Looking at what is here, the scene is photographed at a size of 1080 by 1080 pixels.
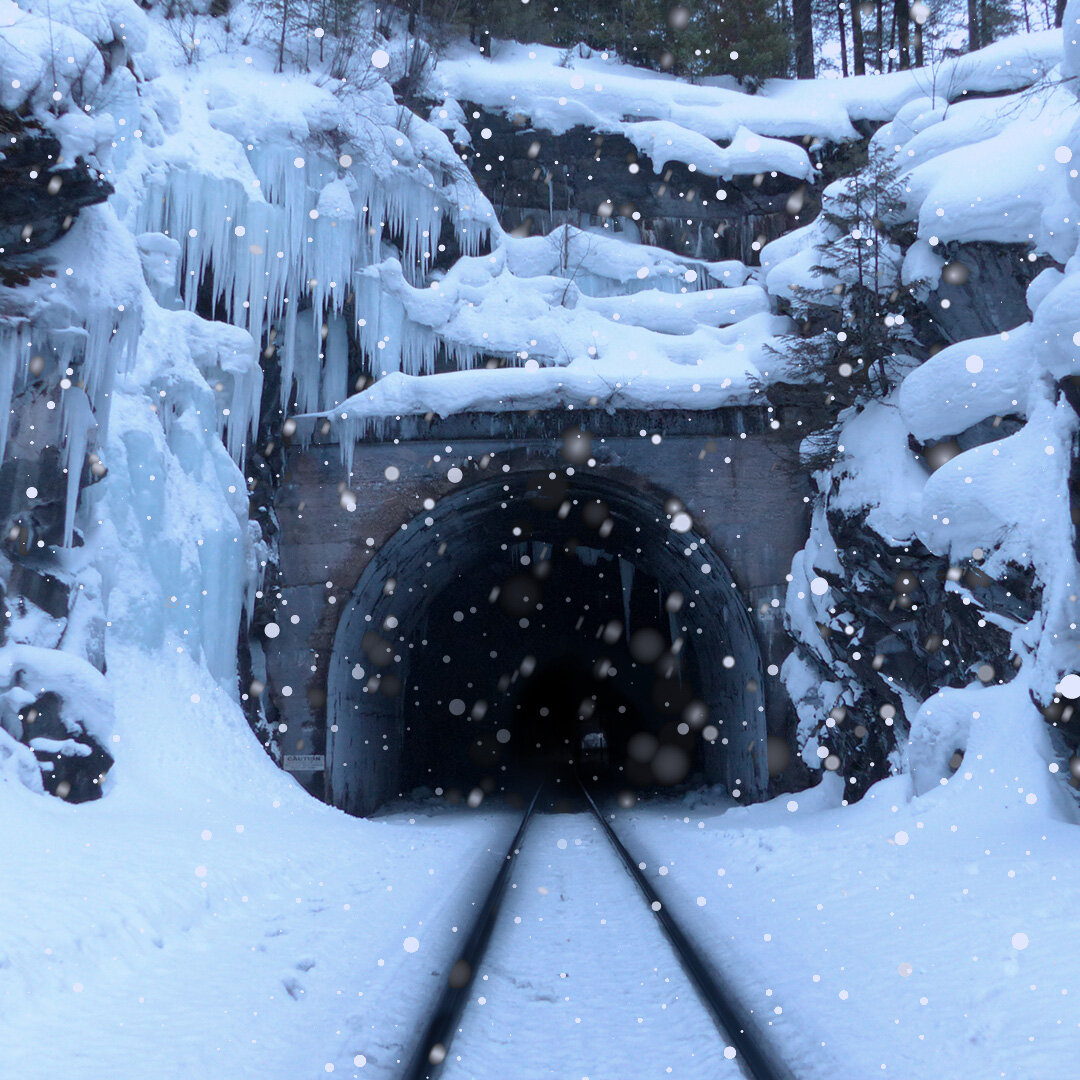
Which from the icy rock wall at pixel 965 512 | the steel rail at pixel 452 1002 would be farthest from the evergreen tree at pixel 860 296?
the steel rail at pixel 452 1002

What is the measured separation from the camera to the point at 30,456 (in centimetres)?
893

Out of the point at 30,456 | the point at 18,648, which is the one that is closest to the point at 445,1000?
the point at 18,648

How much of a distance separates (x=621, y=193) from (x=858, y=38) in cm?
1334

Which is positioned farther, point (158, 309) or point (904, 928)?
point (158, 309)

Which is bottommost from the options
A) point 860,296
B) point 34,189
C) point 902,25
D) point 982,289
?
point 34,189

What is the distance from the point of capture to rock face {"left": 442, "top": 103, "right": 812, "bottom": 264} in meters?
15.4

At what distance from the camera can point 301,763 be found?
12.9 metres

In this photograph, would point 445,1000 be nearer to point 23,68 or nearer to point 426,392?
point 23,68

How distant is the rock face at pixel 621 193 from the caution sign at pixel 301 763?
873 centimetres

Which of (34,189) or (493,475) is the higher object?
(34,189)

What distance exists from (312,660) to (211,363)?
423 centimetres

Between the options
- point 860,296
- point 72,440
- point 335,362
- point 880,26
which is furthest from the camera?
point 880,26

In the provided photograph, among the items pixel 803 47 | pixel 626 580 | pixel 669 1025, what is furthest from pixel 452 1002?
pixel 803 47

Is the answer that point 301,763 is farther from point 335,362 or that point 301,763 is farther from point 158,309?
point 158,309
